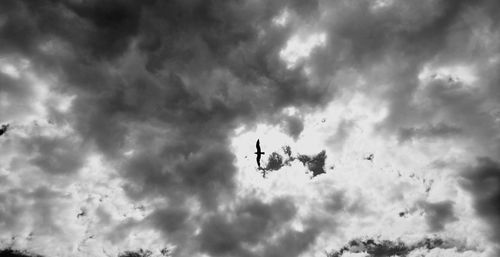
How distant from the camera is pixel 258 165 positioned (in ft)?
135

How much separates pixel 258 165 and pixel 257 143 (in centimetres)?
391

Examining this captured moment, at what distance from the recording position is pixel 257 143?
4403 cm

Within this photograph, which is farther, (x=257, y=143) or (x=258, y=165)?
(x=257, y=143)

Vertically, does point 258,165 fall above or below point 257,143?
below
